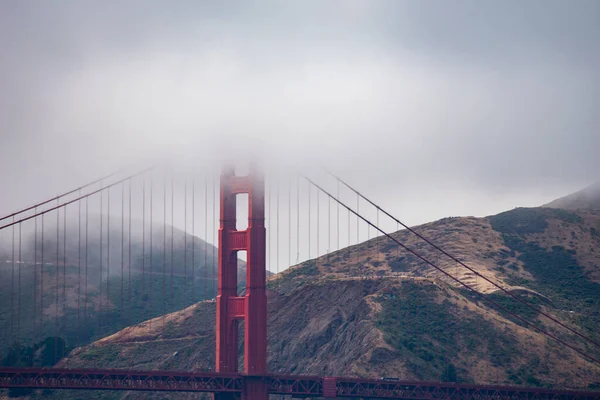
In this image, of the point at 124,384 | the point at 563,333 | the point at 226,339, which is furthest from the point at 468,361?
the point at 124,384

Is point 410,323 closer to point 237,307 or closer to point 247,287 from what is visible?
point 237,307

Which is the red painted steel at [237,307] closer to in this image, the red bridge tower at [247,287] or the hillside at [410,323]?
the red bridge tower at [247,287]

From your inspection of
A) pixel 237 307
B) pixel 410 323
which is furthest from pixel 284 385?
pixel 410 323

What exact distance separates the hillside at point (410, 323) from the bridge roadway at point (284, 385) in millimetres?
26025

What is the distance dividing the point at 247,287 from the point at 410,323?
4400cm

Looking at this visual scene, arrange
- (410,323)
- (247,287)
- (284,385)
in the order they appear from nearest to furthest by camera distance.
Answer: (284,385) → (247,287) → (410,323)

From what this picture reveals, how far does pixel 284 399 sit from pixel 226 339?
19.8 metres

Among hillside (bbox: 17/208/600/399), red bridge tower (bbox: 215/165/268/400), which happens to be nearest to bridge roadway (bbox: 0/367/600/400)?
red bridge tower (bbox: 215/165/268/400)

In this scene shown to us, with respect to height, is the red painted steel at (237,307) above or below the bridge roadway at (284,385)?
above

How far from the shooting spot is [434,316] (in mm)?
159250

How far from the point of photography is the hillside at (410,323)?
475ft

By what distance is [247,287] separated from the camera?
390 ft

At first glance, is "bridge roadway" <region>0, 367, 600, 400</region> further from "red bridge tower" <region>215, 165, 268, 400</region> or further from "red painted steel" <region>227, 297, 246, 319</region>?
"red painted steel" <region>227, 297, 246, 319</region>

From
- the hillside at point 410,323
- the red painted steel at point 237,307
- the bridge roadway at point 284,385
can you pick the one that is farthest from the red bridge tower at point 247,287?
the hillside at point 410,323
